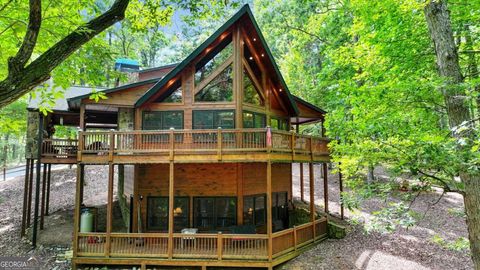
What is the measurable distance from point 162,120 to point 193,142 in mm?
2111

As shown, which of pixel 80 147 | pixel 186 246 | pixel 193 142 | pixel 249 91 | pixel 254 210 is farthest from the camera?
pixel 249 91

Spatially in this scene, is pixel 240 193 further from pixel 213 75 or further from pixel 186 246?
pixel 213 75

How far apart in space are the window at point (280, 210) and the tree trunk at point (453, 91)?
8.63 meters

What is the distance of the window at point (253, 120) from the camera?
13.3m

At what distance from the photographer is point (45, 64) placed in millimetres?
3230

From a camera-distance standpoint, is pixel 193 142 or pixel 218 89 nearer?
pixel 193 142

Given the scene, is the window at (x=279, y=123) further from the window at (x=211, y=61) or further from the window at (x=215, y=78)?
the window at (x=211, y=61)

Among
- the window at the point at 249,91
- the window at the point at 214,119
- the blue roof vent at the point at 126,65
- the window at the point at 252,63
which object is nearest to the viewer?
the window at the point at 214,119

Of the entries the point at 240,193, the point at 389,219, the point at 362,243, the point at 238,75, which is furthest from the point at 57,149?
the point at 362,243

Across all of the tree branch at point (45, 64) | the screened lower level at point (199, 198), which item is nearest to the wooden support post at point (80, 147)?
the screened lower level at point (199, 198)

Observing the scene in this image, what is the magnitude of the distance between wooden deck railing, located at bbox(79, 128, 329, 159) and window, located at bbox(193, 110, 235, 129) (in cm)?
77

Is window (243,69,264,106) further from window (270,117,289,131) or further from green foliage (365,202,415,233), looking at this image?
green foliage (365,202,415,233)

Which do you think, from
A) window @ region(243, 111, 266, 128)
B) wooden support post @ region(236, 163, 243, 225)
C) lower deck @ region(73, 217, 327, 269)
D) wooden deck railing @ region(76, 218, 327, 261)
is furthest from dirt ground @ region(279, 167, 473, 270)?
window @ region(243, 111, 266, 128)

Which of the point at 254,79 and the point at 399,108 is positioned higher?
the point at 254,79
